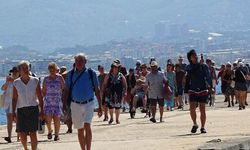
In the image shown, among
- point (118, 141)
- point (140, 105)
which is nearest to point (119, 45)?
point (140, 105)

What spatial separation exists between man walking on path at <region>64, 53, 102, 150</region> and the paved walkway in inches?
50.6

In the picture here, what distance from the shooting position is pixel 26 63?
55.8 ft

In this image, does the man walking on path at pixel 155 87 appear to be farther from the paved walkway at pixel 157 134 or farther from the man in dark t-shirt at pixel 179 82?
the man in dark t-shirt at pixel 179 82

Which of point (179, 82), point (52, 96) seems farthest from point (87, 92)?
point (179, 82)

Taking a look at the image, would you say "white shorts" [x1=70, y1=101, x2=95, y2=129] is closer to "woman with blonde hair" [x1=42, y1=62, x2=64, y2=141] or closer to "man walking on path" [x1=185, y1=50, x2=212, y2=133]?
"woman with blonde hair" [x1=42, y1=62, x2=64, y2=141]

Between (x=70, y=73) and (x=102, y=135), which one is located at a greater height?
(x=70, y=73)

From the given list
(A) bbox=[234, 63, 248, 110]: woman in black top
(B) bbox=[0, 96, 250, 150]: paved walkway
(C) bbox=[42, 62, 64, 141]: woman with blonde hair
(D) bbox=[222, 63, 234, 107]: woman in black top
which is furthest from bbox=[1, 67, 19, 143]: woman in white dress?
(D) bbox=[222, 63, 234, 107]: woman in black top

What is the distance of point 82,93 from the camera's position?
54.7 ft

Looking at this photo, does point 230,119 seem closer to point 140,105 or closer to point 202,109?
point 202,109

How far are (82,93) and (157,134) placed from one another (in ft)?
15.7

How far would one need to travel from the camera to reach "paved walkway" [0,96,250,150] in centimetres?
1814

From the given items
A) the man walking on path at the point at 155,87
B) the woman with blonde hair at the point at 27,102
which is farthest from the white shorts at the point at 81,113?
the man walking on path at the point at 155,87

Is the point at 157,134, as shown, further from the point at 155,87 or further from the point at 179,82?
the point at 179,82

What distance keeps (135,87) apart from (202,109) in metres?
9.48
